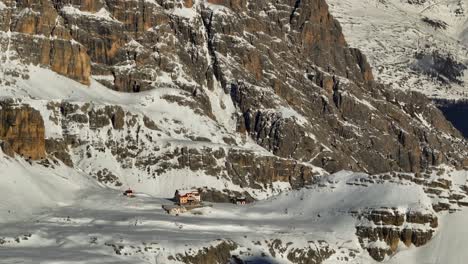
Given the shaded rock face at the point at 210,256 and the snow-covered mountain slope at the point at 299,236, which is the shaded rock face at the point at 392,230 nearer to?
the snow-covered mountain slope at the point at 299,236

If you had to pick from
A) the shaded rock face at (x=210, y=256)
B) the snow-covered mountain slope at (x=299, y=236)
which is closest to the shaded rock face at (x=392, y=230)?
the snow-covered mountain slope at (x=299, y=236)

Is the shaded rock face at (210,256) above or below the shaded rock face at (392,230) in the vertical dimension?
below

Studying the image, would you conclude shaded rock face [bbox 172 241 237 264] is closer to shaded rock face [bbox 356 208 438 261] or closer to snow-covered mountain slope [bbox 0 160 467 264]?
snow-covered mountain slope [bbox 0 160 467 264]

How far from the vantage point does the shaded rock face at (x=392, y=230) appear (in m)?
150

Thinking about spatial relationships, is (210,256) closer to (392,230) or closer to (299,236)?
(299,236)

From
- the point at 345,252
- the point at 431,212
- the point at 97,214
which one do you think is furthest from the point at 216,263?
the point at 97,214

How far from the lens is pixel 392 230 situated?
15200cm

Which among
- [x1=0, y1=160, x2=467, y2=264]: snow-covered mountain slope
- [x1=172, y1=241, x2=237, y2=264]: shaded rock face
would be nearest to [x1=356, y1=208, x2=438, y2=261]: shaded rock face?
[x1=0, y1=160, x2=467, y2=264]: snow-covered mountain slope

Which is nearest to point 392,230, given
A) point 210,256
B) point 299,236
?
point 299,236

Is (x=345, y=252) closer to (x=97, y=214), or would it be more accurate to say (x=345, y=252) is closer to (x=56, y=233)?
(x=56, y=233)

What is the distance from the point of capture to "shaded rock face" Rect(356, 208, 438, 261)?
149750 millimetres

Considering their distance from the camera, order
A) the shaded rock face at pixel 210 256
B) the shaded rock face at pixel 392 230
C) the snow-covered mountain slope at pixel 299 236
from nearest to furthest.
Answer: the shaded rock face at pixel 392 230, the snow-covered mountain slope at pixel 299 236, the shaded rock face at pixel 210 256

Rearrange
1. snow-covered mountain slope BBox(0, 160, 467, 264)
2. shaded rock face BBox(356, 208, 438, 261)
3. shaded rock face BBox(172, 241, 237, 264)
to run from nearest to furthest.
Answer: shaded rock face BBox(356, 208, 438, 261)
snow-covered mountain slope BBox(0, 160, 467, 264)
shaded rock face BBox(172, 241, 237, 264)

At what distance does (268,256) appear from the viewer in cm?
15175
